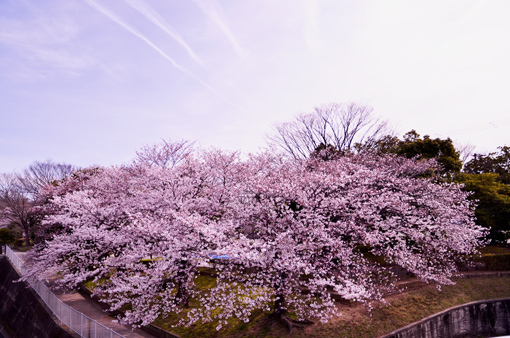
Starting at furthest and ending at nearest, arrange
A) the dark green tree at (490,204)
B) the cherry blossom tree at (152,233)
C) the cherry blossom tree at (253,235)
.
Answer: the dark green tree at (490,204) < the cherry blossom tree at (152,233) < the cherry blossom tree at (253,235)

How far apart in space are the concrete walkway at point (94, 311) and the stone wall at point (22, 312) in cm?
139

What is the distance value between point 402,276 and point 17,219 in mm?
47677

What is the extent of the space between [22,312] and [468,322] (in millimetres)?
28461

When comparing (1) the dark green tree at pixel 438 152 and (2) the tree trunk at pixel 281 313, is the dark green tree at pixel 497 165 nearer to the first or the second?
(1) the dark green tree at pixel 438 152

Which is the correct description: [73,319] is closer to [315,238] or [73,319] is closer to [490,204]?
[315,238]

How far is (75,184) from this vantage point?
26859 millimetres

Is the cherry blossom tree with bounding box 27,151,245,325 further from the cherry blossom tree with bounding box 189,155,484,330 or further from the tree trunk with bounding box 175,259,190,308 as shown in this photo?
the cherry blossom tree with bounding box 189,155,484,330

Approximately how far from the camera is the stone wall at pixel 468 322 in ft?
45.4

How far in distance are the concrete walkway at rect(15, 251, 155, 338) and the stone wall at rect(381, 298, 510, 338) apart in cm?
1199

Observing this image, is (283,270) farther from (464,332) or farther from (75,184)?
(75,184)

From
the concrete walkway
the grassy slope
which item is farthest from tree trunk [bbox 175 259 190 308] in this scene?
the concrete walkway

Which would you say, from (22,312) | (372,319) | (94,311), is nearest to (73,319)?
(94,311)

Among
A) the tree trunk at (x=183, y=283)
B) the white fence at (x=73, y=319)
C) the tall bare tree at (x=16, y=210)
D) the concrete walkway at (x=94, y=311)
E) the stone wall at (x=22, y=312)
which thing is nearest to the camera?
the white fence at (x=73, y=319)

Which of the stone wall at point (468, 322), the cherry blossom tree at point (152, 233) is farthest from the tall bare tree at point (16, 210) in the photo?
the stone wall at point (468, 322)
